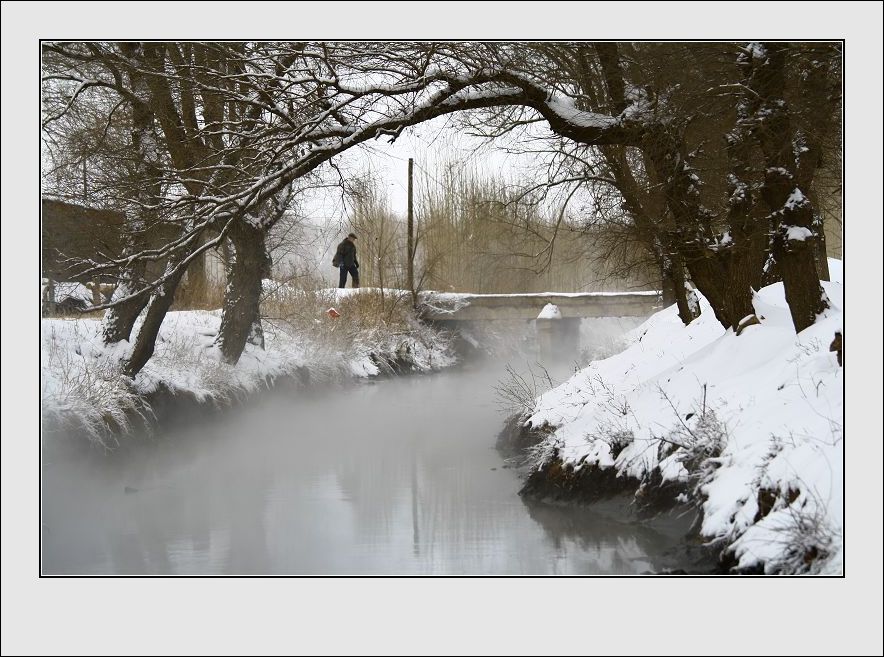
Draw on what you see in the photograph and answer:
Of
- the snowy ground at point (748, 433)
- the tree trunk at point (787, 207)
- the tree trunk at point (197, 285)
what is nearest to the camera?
the snowy ground at point (748, 433)

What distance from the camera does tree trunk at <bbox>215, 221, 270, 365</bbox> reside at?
788 centimetres

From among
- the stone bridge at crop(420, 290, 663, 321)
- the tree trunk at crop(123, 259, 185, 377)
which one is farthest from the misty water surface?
the stone bridge at crop(420, 290, 663, 321)

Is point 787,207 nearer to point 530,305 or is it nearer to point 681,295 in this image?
point 681,295

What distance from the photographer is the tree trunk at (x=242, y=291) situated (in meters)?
7.88

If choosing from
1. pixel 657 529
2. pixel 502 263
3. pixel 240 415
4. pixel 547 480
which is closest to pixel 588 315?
pixel 502 263

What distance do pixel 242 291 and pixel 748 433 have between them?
5106 millimetres

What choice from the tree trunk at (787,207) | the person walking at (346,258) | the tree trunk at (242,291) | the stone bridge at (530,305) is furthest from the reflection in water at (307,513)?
the stone bridge at (530,305)

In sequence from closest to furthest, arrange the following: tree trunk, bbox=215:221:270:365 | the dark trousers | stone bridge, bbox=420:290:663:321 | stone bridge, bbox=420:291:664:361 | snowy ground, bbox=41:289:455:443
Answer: snowy ground, bbox=41:289:455:443
tree trunk, bbox=215:221:270:365
the dark trousers
stone bridge, bbox=420:290:663:321
stone bridge, bbox=420:291:664:361

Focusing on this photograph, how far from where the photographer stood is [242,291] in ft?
26.6

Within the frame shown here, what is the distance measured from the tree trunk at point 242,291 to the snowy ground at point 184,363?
0.12m

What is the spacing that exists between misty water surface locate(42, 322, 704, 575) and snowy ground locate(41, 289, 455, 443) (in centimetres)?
31

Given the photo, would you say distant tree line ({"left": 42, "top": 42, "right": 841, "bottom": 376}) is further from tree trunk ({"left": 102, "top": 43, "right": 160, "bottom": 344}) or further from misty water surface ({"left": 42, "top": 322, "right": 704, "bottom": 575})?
misty water surface ({"left": 42, "top": 322, "right": 704, "bottom": 575})

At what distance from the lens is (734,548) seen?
4.02 metres

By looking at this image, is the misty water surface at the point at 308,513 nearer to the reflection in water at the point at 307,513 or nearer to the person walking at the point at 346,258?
the reflection in water at the point at 307,513
